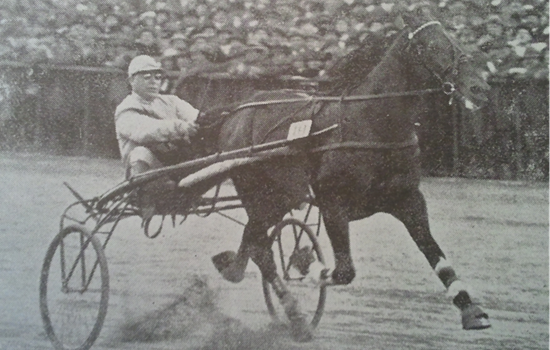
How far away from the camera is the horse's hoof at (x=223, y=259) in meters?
4.38

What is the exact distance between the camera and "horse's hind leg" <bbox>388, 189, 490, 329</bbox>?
13.1ft

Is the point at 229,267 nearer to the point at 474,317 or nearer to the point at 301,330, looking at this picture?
the point at 301,330

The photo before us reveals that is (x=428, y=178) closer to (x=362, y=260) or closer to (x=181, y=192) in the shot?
(x=362, y=260)

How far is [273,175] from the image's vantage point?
4098mm

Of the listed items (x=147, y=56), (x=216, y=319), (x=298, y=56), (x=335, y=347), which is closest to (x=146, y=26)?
(x=147, y=56)

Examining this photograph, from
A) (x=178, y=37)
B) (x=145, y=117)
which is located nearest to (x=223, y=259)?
(x=145, y=117)

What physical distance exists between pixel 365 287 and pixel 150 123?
5.74 ft

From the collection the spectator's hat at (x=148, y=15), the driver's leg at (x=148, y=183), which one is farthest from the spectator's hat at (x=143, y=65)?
the driver's leg at (x=148, y=183)

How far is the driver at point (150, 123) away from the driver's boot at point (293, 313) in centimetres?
94

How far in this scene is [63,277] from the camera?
4.46 metres

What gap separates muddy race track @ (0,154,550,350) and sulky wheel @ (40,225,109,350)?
9cm

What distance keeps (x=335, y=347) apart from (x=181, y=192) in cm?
140

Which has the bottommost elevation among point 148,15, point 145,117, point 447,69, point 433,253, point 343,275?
point 343,275

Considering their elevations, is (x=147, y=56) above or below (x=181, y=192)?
above
